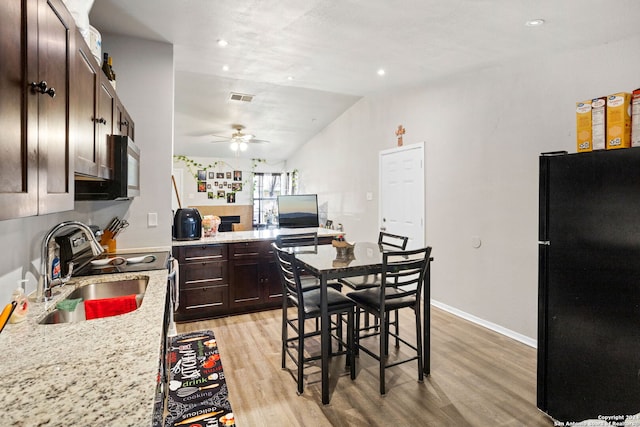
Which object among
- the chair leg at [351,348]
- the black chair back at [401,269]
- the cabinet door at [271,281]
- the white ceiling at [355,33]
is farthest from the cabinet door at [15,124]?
the cabinet door at [271,281]

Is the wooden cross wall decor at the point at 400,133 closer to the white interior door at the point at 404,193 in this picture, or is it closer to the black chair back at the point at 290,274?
the white interior door at the point at 404,193

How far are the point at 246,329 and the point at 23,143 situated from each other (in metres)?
2.98

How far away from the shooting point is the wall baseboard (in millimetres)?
3137

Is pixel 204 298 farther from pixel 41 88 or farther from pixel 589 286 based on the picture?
pixel 589 286

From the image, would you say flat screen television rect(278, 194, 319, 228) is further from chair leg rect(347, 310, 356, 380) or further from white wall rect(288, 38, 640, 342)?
chair leg rect(347, 310, 356, 380)

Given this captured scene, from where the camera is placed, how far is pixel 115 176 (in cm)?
200

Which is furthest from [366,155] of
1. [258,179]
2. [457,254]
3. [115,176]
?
[258,179]

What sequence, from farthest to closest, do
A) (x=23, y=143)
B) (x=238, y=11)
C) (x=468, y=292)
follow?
(x=468, y=292) < (x=238, y=11) < (x=23, y=143)

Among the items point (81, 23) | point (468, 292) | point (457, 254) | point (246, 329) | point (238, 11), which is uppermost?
point (238, 11)

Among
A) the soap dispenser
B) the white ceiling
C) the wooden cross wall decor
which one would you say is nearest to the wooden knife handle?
the soap dispenser

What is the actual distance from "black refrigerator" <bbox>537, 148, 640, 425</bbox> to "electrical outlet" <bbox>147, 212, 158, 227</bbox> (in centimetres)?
313

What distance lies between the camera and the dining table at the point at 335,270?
2.23 metres

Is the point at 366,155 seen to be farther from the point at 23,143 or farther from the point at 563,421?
the point at 23,143

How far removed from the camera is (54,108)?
1011mm
